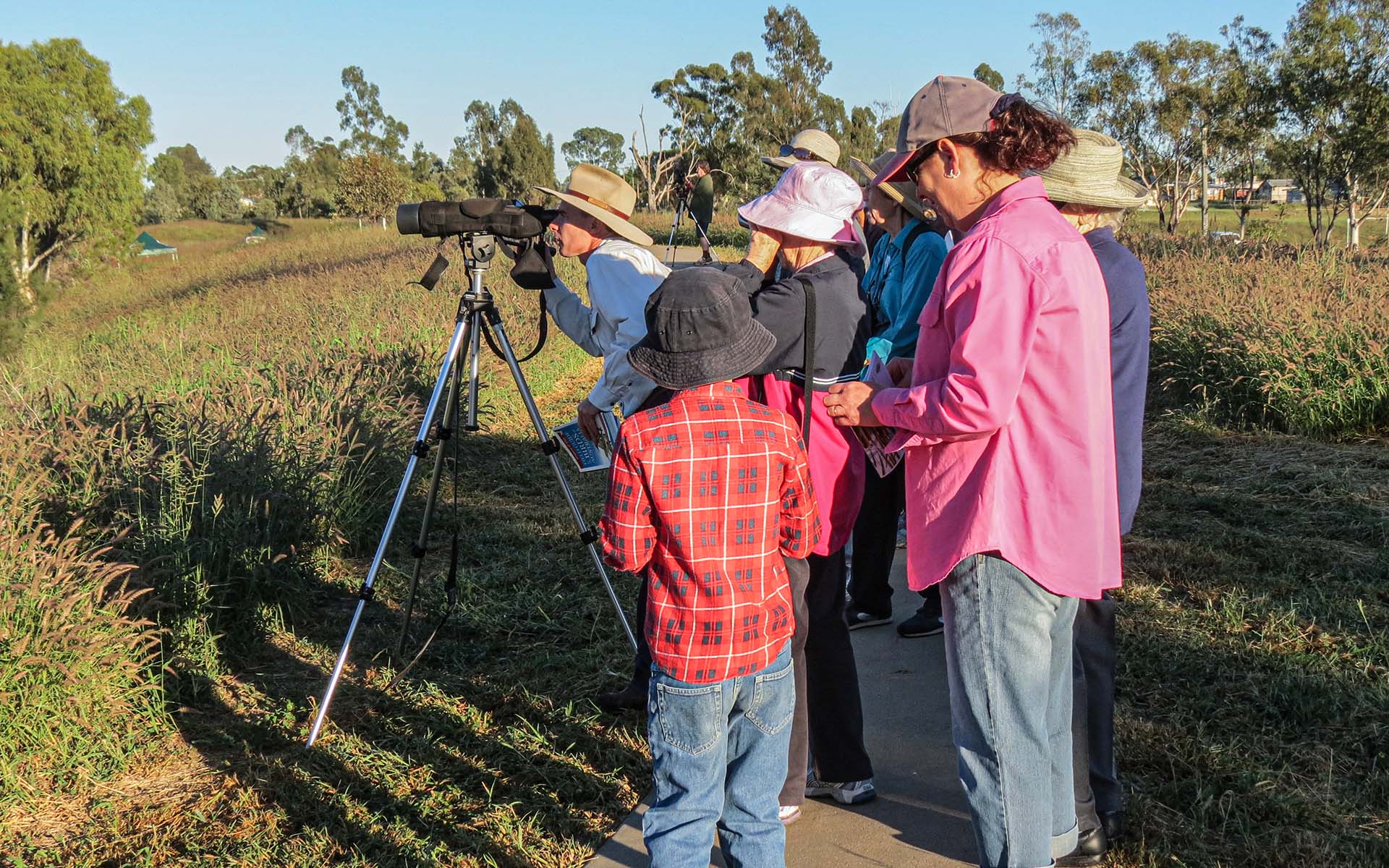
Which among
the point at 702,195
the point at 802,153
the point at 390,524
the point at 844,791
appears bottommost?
the point at 844,791

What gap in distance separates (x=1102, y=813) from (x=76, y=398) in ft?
18.6

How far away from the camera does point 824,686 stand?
3.01 m

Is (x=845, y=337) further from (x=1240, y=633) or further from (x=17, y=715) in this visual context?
(x=17, y=715)

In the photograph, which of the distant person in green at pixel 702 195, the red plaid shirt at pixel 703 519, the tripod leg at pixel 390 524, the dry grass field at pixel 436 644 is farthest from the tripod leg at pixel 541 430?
the distant person in green at pixel 702 195

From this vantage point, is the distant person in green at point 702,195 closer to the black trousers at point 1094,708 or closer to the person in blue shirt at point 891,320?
the person in blue shirt at point 891,320

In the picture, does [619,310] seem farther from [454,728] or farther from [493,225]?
[454,728]

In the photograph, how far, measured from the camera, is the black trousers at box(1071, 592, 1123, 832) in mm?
2754

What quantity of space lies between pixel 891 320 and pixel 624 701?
1.71 metres

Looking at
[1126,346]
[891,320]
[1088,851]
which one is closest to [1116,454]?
[1126,346]

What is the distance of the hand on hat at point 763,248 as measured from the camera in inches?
115

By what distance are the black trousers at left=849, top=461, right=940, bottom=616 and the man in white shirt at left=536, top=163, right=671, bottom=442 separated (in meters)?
1.34

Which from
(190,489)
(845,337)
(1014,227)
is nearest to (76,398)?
(190,489)

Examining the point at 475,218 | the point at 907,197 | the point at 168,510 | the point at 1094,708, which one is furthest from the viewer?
the point at 168,510

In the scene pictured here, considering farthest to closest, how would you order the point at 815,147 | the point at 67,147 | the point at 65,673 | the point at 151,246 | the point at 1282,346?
the point at 151,246 → the point at 67,147 → the point at 1282,346 → the point at 815,147 → the point at 65,673
